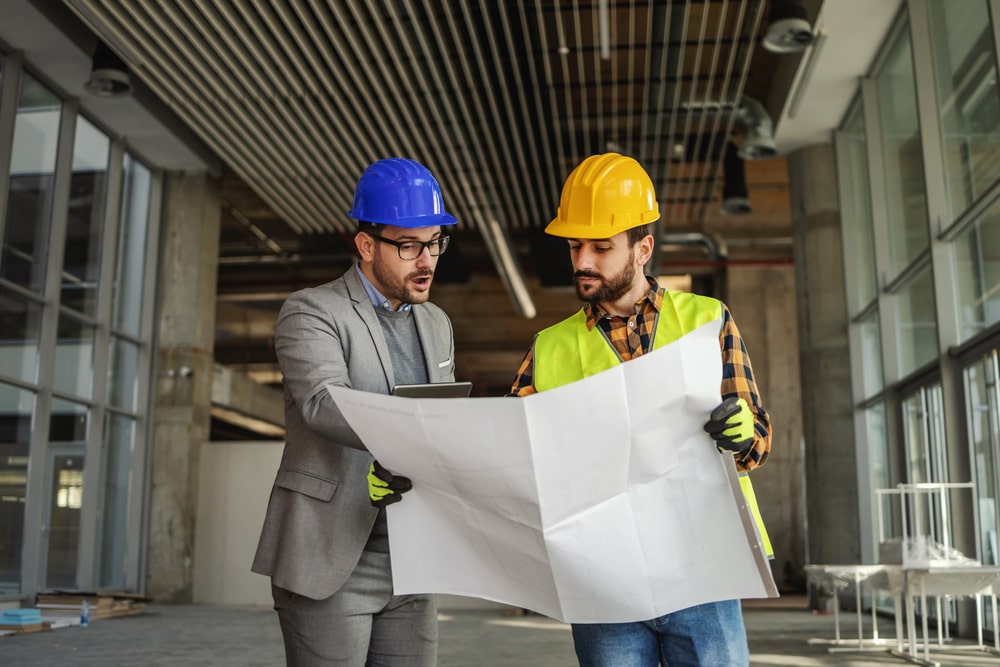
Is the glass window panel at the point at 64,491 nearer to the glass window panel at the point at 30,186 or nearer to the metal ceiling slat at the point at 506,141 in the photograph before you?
the glass window panel at the point at 30,186

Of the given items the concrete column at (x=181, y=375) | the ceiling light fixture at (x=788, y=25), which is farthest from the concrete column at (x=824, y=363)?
the concrete column at (x=181, y=375)

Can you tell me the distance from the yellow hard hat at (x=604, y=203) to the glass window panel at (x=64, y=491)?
365 inches

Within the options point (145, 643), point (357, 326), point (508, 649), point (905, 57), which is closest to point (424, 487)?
point (357, 326)

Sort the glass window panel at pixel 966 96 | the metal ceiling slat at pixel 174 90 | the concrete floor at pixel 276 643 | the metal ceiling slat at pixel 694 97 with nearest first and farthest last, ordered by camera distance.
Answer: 1. the concrete floor at pixel 276 643
2. the glass window panel at pixel 966 96
3. the metal ceiling slat at pixel 174 90
4. the metal ceiling slat at pixel 694 97

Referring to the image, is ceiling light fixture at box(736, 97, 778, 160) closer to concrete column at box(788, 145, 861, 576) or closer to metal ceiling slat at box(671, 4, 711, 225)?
metal ceiling slat at box(671, 4, 711, 225)

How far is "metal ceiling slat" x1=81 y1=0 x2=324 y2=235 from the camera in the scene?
734cm

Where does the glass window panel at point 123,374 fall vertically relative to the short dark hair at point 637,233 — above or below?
above

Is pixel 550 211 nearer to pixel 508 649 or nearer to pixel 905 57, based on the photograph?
pixel 905 57

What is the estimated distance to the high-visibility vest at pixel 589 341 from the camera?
1708 mm

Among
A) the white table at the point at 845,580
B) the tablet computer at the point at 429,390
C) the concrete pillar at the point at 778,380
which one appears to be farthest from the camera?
the concrete pillar at the point at 778,380

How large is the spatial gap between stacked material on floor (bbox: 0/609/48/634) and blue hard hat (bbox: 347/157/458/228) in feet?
23.6

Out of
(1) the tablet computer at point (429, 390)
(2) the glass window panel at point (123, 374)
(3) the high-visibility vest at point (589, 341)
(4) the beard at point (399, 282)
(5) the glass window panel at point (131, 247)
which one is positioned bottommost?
(1) the tablet computer at point (429, 390)

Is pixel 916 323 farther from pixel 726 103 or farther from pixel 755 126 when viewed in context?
pixel 726 103

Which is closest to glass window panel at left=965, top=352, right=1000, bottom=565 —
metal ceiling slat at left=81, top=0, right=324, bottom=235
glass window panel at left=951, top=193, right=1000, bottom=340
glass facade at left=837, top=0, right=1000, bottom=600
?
Answer: glass facade at left=837, top=0, right=1000, bottom=600
